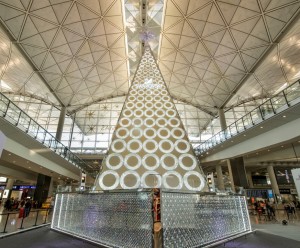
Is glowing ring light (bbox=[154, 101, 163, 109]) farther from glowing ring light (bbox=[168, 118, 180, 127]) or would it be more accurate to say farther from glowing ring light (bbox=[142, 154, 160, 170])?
glowing ring light (bbox=[142, 154, 160, 170])

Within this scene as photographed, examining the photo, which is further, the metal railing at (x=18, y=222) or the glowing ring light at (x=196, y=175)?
the metal railing at (x=18, y=222)

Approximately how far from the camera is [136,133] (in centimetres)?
725

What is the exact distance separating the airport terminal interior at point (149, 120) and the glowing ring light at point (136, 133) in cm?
4

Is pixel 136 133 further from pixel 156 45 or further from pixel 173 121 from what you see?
pixel 156 45

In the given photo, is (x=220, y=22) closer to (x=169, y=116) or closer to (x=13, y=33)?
(x=169, y=116)

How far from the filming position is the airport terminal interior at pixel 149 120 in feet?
15.5

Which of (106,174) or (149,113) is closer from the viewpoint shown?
(106,174)

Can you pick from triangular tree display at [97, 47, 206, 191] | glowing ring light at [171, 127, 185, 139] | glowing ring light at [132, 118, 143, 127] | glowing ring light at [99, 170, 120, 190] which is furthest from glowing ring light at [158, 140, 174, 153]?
glowing ring light at [99, 170, 120, 190]

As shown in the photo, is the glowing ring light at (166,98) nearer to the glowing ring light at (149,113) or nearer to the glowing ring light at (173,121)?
the glowing ring light at (149,113)

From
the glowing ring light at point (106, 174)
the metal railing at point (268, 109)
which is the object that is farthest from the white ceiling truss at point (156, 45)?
the glowing ring light at point (106, 174)

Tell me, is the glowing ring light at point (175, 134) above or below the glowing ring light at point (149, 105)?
below

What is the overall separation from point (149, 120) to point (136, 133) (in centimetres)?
85

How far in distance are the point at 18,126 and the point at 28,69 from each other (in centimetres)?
A: 1178

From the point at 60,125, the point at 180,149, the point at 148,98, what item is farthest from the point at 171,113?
the point at 60,125
